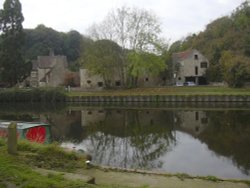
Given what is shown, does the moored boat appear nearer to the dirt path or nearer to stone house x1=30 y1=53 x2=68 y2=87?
the dirt path

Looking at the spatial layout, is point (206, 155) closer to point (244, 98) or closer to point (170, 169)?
point (170, 169)

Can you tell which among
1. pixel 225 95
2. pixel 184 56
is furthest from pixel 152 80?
pixel 225 95

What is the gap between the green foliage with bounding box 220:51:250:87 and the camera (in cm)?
5603

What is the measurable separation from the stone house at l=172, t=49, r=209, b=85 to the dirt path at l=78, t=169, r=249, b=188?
216 feet

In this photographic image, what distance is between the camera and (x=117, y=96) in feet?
196

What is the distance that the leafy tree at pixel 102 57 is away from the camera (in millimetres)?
63188

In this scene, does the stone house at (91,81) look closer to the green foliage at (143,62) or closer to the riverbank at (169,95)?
the riverbank at (169,95)

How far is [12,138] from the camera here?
938 centimetres

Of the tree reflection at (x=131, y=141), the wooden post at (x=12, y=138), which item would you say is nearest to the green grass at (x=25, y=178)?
the wooden post at (x=12, y=138)

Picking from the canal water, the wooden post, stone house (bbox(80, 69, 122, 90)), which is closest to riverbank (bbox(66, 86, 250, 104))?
stone house (bbox(80, 69, 122, 90))

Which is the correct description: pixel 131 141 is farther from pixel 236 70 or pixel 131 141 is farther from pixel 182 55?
pixel 182 55

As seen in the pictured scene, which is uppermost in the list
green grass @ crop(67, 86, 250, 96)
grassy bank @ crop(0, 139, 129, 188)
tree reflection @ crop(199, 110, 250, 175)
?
green grass @ crop(67, 86, 250, 96)

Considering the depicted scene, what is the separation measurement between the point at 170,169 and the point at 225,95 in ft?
128

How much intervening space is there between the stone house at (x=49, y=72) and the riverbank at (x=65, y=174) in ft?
225
